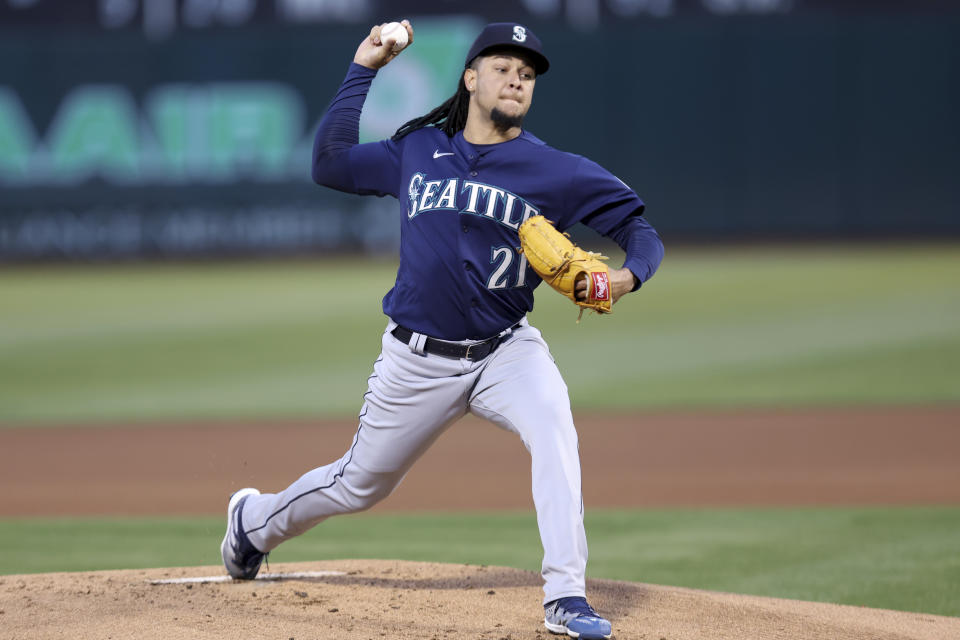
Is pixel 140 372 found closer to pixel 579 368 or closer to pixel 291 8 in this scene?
pixel 579 368

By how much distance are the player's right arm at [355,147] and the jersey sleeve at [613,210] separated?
637 millimetres

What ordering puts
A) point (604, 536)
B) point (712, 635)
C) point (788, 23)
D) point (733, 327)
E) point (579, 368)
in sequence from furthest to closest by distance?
point (788, 23) < point (733, 327) < point (579, 368) < point (604, 536) < point (712, 635)

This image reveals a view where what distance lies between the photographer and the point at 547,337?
1315 cm

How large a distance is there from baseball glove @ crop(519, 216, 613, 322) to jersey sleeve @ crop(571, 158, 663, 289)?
0.20 m

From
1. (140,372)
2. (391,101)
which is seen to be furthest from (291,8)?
(140,372)

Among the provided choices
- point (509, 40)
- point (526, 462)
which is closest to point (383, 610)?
point (509, 40)

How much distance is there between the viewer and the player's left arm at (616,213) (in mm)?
3869

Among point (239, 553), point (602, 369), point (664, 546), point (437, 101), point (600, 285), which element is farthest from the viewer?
point (437, 101)

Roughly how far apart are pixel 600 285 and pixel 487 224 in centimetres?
44

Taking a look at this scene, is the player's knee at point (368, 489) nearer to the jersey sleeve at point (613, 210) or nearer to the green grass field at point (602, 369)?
the jersey sleeve at point (613, 210)

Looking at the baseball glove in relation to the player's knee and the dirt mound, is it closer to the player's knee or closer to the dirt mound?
the player's knee

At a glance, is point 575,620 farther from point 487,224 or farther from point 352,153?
point 352,153

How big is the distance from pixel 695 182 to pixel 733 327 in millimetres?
6695

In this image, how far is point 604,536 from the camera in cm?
594
